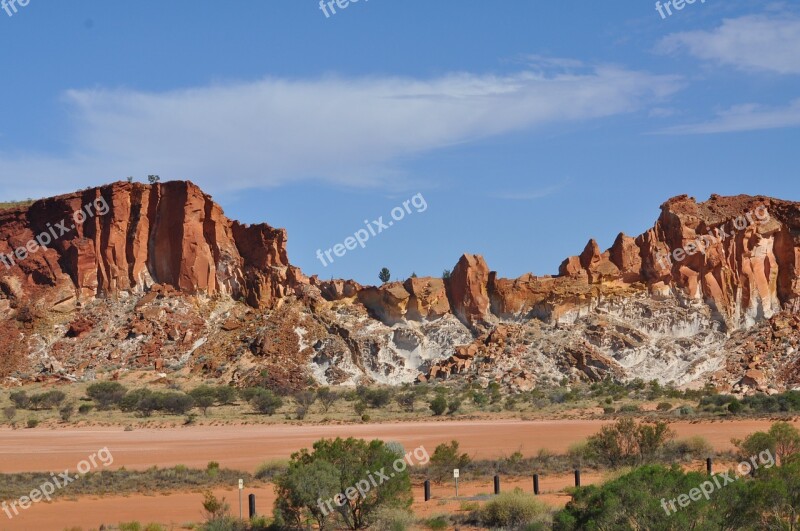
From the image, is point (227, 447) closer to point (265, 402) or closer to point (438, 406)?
point (438, 406)

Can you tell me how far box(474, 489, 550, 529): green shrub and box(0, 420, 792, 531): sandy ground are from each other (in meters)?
2.05

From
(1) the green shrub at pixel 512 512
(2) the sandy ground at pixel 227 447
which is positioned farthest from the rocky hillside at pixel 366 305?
(1) the green shrub at pixel 512 512

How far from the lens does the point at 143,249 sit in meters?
78.8

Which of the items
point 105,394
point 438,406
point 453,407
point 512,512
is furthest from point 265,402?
point 512,512

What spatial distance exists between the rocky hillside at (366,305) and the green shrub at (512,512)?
1860 inches

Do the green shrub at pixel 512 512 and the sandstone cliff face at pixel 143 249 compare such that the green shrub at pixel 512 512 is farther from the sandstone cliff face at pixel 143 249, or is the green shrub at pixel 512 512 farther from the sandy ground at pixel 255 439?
Result: the sandstone cliff face at pixel 143 249

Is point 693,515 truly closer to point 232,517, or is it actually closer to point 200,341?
point 232,517

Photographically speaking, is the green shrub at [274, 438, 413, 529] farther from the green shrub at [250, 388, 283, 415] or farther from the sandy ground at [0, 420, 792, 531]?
the green shrub at [250, 388, 283, 415]

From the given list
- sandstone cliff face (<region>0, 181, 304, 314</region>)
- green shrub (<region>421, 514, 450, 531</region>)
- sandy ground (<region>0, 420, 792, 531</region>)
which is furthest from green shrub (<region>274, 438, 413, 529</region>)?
sandstone cliff face (<region>0, 181, 304, 314</region>)

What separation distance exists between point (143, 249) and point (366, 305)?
1846cm

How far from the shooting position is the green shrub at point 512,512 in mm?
19562

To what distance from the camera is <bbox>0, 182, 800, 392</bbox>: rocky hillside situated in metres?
69.5

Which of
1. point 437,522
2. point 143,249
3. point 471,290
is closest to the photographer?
point 437,522

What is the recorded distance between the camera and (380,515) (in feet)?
65.5
